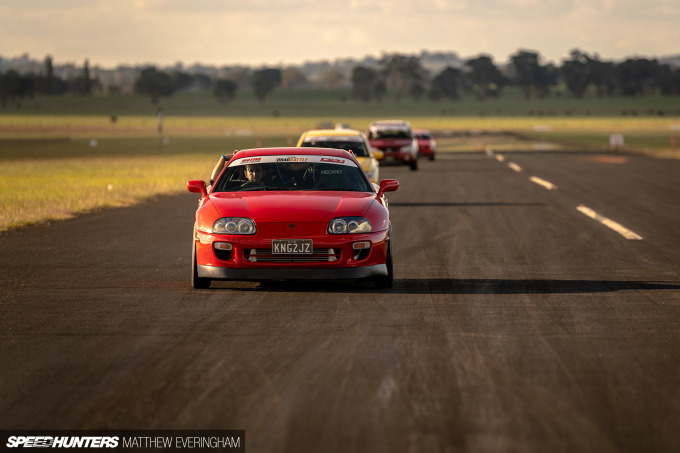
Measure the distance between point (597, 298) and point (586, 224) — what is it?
8414 mm

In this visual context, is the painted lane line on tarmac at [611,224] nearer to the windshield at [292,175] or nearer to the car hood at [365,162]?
the car hood at [365,162]

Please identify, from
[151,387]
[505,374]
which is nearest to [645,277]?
[505,374]

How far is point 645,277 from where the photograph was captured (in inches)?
502

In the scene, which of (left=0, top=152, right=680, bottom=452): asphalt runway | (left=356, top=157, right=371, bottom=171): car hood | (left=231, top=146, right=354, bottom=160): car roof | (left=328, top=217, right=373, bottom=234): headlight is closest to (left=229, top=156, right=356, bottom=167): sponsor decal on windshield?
(left=231, top=146, right=354, bottom=160): car roof

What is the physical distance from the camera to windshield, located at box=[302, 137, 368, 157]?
77.0 ft

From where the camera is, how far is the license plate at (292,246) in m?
11.3

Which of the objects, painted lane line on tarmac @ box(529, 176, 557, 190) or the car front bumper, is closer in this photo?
the car front bumper

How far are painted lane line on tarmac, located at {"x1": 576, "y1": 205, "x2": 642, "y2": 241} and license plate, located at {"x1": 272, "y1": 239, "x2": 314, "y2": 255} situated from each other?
734cm

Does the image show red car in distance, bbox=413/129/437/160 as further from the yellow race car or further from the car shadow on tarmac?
the car shadow on tarmac

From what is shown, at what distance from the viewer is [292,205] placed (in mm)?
11734

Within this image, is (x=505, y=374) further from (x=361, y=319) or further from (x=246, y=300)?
(x=246, y=300)

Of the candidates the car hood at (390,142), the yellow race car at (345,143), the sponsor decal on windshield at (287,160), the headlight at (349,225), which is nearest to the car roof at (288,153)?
the sponsor decal on windshield at (287,160)

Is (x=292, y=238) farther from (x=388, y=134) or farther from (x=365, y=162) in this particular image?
(x=388, y=134)

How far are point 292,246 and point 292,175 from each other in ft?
6.42
